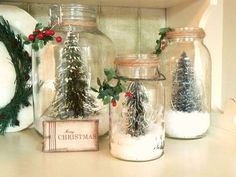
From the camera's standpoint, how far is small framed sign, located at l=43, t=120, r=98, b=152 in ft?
2.37

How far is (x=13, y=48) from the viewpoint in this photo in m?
0.92

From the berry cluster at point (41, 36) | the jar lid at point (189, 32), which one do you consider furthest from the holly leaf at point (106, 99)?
the jar lid at point (189, 32)

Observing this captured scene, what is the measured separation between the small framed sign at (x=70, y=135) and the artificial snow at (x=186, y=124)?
0.23 metres

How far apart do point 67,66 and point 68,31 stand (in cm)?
9

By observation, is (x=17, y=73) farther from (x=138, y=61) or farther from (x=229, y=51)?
(x=229, y=51)

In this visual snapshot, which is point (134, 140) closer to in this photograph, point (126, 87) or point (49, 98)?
point (126, 87)

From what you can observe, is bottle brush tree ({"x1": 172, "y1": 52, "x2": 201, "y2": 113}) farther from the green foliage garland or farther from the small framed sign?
the green foliage garland

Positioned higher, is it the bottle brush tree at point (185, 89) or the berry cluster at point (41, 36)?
the berry cluster at point (41, 36)

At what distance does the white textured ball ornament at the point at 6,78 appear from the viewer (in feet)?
3.02

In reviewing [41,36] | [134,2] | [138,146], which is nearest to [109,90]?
[138,146]

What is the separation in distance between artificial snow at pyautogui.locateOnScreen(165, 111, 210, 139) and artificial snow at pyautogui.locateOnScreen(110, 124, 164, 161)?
0.54 feet

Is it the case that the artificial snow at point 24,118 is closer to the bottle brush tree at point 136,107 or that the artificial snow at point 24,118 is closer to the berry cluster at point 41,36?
the berry cluster at point 41,36

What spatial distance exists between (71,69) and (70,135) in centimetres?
17

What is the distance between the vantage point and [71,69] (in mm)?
806
